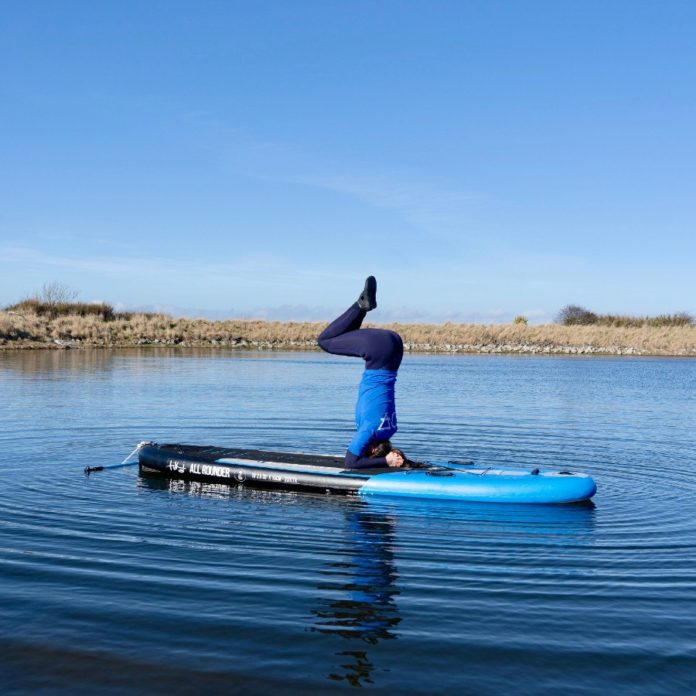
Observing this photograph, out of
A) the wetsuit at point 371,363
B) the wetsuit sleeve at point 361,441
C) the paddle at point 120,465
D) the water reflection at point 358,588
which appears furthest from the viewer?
the paddle at point 120,465

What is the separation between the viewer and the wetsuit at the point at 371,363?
430 inches

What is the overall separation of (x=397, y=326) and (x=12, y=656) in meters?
74.4

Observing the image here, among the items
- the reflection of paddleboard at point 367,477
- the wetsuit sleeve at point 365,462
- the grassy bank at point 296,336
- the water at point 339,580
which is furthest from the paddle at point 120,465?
the grassy bank at point 296,336

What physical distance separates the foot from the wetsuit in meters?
0.13

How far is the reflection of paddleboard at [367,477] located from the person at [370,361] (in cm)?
44

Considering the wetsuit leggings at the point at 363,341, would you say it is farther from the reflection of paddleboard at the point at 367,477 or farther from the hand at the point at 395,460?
the reflection of paddleboard at the point at 367,477

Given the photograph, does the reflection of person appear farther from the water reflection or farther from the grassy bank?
the grassy bank

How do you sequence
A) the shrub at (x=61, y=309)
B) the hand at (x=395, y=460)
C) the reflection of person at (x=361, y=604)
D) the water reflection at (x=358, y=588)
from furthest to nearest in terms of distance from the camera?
the shrub at (x=61, y=309) < the hand at (x=395, y=460) < the water reflection at (x=358, y=588) < the reflection of person at (x=361, y=604)

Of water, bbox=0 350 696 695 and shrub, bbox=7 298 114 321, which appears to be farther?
shrub, bbox=7 298 114 321

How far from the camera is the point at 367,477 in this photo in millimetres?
10906

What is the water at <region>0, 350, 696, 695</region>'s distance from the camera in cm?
540

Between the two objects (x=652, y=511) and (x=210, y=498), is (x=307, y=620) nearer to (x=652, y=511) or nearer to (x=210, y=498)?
(x=210, y=498)

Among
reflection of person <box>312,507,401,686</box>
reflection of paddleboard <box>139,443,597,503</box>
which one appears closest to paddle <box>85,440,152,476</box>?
reflection of paddleboard <box>139,443,597,503</box>

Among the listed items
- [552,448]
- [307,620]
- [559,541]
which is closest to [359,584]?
[307,620]
